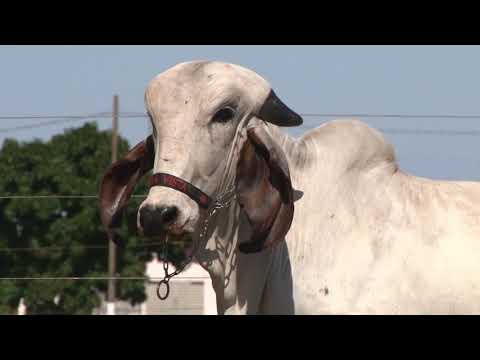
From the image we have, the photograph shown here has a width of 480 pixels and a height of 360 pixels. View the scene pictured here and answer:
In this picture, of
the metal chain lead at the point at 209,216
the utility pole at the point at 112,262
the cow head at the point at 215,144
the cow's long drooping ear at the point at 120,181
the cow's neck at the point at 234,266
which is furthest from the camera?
the utility pole at the point at 112,262

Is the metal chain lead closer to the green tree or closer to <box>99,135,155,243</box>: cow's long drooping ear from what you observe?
<box>99,135,155,243</box>: cow's long drooping ear

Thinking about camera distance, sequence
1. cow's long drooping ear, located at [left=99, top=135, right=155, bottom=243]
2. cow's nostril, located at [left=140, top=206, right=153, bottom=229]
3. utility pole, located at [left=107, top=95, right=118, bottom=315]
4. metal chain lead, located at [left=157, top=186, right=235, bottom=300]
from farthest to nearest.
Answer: utility pole, located at [left=107, top=95, right=118, bottom=315]
cow's long drooping ear, located at [left=99, top=135, right=155, bottom=243]
metal chain lead, located at [left=157, top=186, right=235, bottom=300]
cow's nostril, located at [left=140, top=206, right=153, bottom=229]

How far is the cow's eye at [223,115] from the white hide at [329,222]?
0.04m

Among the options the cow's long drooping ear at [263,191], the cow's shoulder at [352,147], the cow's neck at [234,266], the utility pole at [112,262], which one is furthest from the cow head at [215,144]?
the utility pole at [112,262]

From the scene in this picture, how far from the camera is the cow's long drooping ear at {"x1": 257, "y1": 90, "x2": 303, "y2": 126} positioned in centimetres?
405

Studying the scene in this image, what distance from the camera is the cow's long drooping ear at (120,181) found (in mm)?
4273

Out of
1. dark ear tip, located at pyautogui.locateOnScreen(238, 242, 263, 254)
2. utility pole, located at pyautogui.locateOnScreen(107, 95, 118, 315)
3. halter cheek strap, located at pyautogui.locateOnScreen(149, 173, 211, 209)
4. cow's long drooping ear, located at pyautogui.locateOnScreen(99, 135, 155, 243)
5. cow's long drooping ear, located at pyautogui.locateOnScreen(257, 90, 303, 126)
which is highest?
cow's long drooping ear, located at pyautogui.locateOnScreen(257, 90, 303, 126)

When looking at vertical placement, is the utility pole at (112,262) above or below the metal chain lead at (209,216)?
below

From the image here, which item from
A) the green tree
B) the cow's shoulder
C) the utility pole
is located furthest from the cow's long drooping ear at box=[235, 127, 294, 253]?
the green tree

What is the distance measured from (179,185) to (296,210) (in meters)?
0.57

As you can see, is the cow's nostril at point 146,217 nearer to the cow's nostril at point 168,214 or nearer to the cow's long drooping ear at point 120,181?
the cow's nostril at point 168,214

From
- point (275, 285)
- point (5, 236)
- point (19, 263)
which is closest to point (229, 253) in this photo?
point (275, 285)

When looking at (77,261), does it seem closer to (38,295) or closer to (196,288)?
(38,295)

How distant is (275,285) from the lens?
4.02m
